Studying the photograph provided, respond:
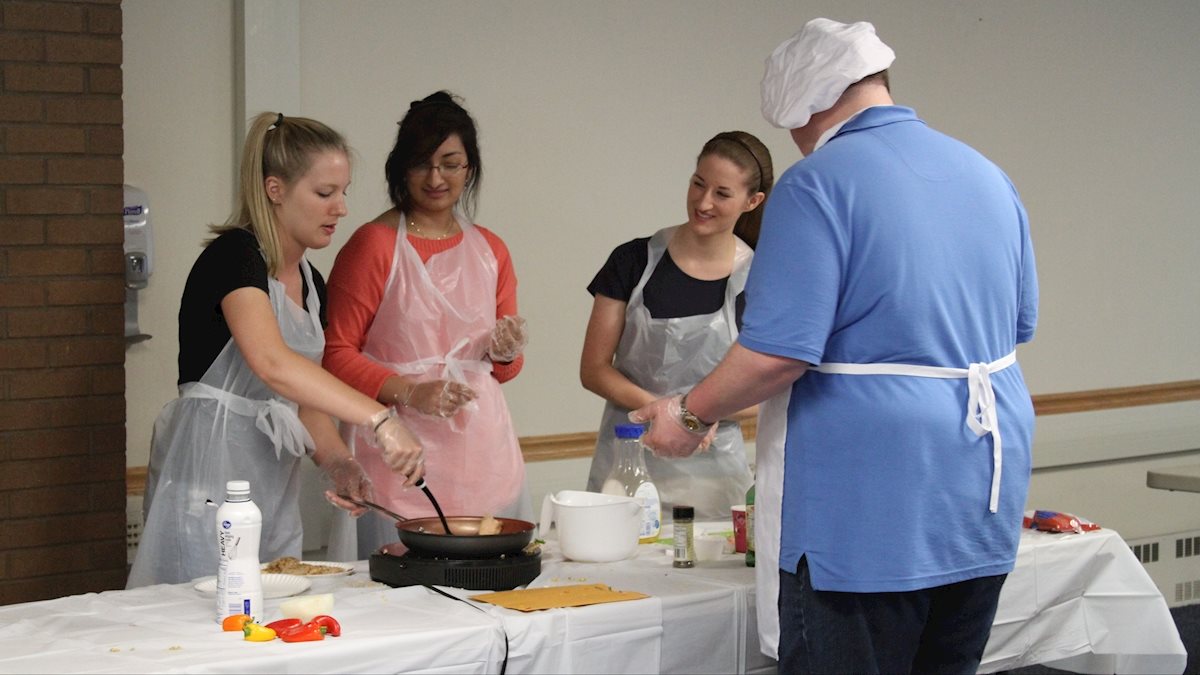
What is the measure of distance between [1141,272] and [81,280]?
174 inches

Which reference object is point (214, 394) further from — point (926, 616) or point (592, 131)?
point (592, 131)

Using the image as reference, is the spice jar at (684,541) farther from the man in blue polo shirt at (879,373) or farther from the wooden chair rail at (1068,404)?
the wooden chair rail at (1068,404)

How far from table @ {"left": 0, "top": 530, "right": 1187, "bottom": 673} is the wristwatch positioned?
0.32 m

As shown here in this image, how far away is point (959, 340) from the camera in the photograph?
1.88 m

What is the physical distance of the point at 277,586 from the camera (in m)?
2.20

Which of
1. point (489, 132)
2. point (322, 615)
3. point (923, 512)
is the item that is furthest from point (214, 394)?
point (489, 132)

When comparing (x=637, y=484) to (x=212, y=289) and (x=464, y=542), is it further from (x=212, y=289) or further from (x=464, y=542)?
(x=212, y=289)

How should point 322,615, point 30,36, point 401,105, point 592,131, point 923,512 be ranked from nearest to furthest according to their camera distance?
point 923,512
point 322,615
point 30,36
point 401,105
point 592,131

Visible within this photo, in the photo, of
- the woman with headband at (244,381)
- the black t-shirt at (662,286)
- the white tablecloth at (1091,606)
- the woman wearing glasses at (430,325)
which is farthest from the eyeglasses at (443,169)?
the white tablecloth at (1091,606)

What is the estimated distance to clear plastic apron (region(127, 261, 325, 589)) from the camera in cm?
263

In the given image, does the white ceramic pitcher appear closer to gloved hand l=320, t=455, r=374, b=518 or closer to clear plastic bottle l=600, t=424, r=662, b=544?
clear plastic bottle l=600, t=424, r=662, b=544

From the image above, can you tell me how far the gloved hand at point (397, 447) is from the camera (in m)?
2.39

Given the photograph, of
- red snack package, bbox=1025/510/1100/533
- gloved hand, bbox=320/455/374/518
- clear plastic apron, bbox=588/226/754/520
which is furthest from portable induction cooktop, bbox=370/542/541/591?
red snack package, bbox=1025/510/1100/533

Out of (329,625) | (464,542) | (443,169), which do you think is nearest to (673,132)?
(443,169)
